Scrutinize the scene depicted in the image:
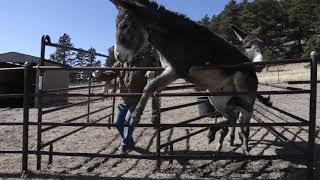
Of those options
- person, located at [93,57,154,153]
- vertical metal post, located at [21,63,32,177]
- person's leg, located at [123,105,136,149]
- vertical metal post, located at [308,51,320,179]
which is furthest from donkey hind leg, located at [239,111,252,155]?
vertical metal post, located at [21,63,32,177]

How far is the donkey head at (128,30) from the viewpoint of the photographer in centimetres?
613

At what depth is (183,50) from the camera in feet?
20.1

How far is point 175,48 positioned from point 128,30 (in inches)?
26.5

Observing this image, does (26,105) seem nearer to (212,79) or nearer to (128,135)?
(128,135)

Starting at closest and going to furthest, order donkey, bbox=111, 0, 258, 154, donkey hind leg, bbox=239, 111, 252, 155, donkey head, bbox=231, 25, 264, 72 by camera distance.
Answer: donkey, bbox=111, 0, 258, 154 < donkey hind leg, bbox=239, 111, 252, 155 < donkey head, bbox=231, 25, 264, 72

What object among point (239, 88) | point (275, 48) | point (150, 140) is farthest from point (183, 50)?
point (275, 48)

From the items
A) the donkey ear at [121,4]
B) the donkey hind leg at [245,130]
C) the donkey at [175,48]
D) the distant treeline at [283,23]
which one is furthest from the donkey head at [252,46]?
the distant treeline at [283,23]

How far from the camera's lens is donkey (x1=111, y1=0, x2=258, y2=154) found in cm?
604

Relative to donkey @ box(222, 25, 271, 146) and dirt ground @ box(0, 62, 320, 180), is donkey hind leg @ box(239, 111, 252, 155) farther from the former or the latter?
donkey @ box(222, 25, 271, 146)

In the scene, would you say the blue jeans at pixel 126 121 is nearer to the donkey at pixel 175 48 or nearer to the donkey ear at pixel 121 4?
the donkey at pixel 175 48

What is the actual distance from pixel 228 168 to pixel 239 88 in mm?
1213

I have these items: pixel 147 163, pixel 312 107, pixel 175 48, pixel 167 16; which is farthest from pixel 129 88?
pixel 312 107

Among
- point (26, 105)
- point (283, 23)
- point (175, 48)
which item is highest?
point (283, 23)

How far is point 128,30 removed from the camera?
20.2 feet
